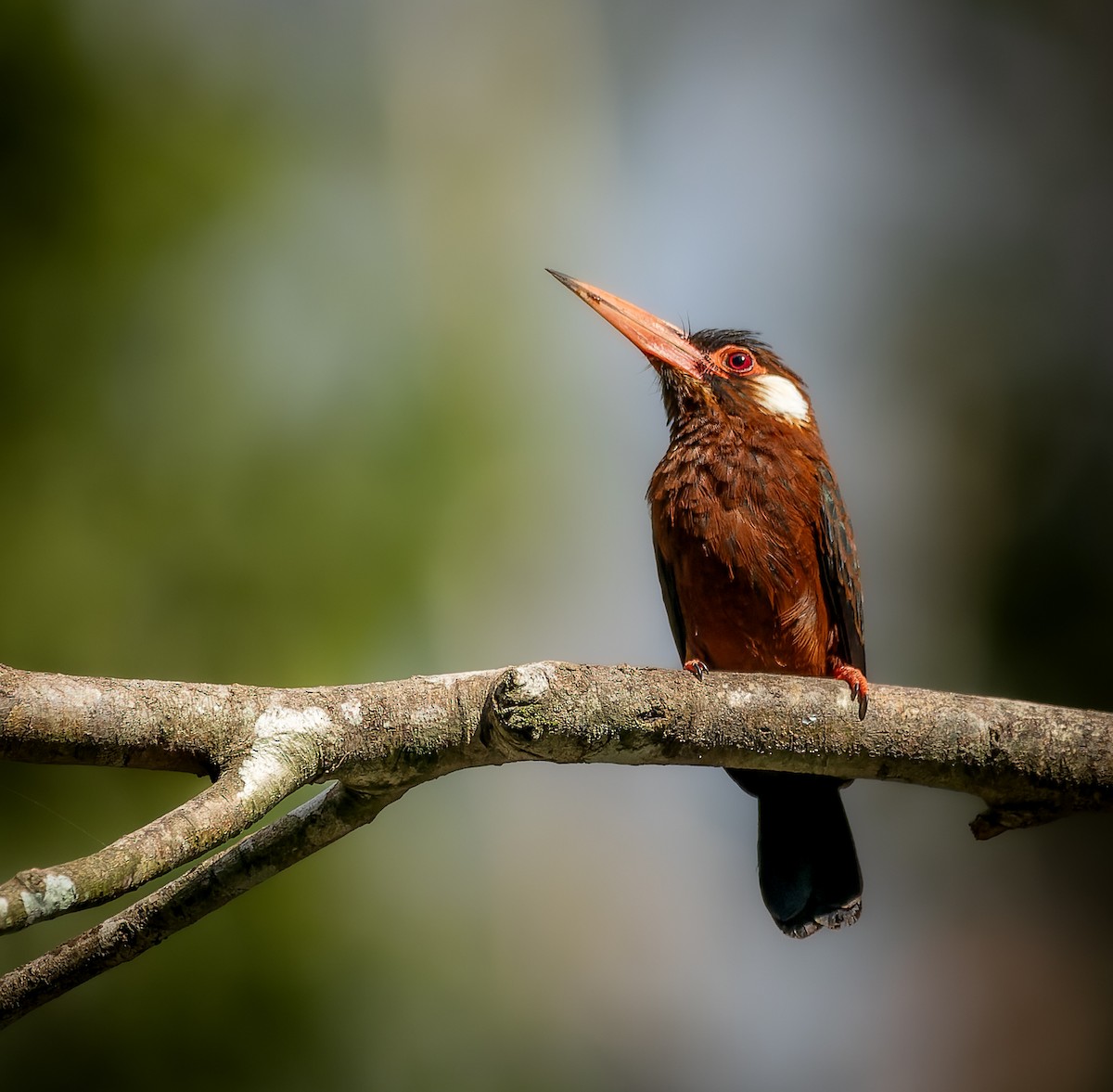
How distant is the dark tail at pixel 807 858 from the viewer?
139 inches

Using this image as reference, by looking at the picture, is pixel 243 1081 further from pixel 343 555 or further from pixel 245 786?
pixel 245 786

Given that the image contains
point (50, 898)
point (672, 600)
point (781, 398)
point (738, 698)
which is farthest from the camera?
point (781, 398)

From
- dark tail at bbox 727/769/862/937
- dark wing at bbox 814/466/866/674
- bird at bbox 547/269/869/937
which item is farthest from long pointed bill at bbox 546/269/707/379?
dark tail at bbox 727/769/862/937

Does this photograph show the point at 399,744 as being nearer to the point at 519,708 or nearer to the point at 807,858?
the point at 519,708

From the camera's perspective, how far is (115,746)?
1.99 meters

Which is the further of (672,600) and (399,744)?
(672,600)

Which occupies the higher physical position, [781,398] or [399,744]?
[781,398]

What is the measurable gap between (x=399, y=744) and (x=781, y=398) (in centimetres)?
236

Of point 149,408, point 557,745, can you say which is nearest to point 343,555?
point 149,408

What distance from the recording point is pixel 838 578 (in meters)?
3.55

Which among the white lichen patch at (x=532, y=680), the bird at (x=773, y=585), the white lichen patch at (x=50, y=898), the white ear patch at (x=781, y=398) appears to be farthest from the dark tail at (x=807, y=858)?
the white lichen patch at (x=50, y=898)

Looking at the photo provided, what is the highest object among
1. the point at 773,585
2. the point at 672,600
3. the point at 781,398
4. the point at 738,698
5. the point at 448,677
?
the point at 781,398

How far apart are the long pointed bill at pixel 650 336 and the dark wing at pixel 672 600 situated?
74cm

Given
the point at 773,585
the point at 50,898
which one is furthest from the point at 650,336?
the point at 50,898
